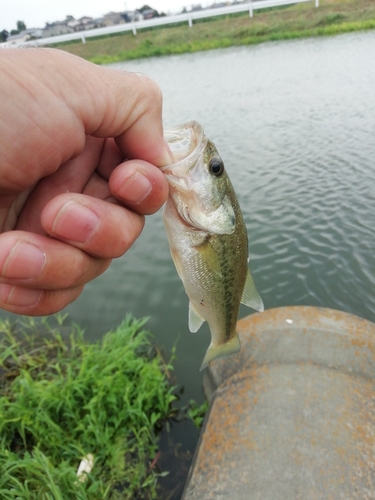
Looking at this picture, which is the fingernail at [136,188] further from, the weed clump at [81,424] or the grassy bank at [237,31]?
the grassy bank at [237,31]

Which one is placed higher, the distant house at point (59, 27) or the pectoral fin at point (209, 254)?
the pectoral fin at point (209, 254)

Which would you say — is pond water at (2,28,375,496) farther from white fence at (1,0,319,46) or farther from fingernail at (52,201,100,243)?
white fence at (1,0,319,46)

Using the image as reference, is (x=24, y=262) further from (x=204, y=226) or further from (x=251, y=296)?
(x=251, y=296)

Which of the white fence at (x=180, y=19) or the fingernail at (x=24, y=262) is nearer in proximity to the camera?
the fingernail at (x=24, y=262)

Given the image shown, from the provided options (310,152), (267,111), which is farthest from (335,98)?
(310,152)

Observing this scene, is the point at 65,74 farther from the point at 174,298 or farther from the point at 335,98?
the point at 335,98

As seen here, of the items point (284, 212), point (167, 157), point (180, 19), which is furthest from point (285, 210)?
point (180, 19)

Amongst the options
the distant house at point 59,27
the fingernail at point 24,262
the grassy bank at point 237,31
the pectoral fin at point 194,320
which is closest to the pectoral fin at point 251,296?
the pectoral fin at point 194,320

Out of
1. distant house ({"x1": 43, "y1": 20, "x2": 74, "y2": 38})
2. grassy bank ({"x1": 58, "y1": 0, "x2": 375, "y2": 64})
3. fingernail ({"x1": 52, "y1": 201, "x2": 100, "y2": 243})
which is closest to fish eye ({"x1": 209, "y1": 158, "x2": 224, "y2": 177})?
fingernail ({"x1": 52, "y1": 201, "x2": 100, "y2": 243})
